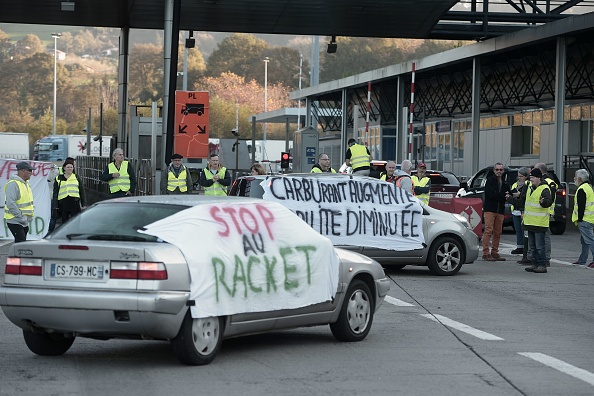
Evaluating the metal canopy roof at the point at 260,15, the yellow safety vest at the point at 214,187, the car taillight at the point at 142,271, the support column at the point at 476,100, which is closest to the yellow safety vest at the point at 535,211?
the yellow safety vest at the point at 214,187

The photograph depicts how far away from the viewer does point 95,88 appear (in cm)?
17275

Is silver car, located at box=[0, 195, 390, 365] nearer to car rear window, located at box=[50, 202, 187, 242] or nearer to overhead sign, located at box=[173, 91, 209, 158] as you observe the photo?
car rear window, located at box=[50, 202, 187, 242]

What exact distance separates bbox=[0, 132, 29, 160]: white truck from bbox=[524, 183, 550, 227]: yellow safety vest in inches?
2650

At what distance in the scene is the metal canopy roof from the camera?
107 ft

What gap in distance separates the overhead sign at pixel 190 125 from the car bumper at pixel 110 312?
16605 mm

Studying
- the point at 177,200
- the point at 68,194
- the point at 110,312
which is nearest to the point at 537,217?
the point at 68,194

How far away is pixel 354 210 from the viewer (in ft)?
61.4

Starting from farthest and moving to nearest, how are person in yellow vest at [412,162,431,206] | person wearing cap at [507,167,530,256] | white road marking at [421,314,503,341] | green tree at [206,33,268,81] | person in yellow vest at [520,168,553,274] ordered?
green tree at [206,33,268,81]
person in yellow vest at [412,162,431,206]
person wearing cap at [507,167,530,256]
person in yellow vest at [520,168,553,274]
white road marking at [421,314,503,341]

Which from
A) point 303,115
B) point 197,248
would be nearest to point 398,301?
point 197,248

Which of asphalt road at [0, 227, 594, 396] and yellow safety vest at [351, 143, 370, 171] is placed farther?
yellow safety vest at [351, 143, 370, 171]

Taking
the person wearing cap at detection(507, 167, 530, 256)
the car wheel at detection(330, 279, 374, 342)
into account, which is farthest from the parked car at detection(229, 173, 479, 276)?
the car wheel at detection(330, 279, 374, 342)

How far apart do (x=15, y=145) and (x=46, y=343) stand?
7653cm

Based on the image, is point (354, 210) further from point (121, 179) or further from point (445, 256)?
point (121, 179)

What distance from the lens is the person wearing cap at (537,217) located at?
20.0m
